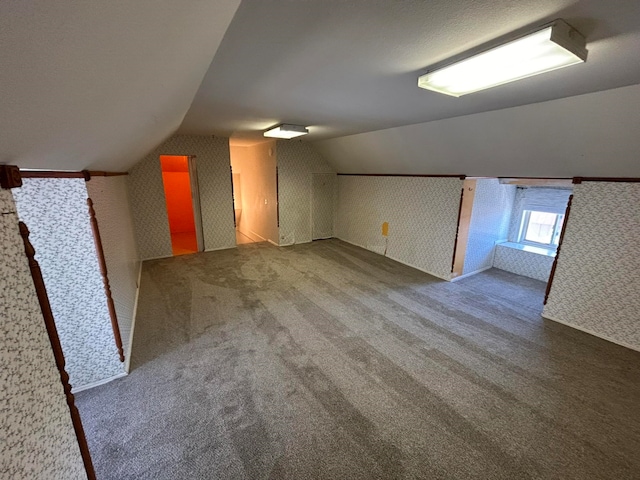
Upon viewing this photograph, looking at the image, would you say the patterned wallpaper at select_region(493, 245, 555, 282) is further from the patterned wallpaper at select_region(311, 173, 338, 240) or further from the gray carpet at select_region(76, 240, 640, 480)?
the patterned wallpaper at select_region(311, 173, 338, 240)

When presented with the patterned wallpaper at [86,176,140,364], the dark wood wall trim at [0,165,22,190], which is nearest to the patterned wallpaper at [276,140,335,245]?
the patterned wallpaper at [86,176,140,364]

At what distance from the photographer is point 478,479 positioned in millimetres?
1481

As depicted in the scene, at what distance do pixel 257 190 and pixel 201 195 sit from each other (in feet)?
5.32

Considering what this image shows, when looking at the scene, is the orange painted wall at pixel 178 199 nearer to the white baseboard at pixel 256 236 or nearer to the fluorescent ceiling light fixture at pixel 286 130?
the white baseboard at pixel 256 236

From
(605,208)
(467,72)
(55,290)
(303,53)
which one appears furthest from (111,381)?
(605,208)

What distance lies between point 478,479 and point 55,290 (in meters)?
2.92

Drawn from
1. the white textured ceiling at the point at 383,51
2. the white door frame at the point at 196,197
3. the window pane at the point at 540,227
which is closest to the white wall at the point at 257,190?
the white door frame at the point at 196,197

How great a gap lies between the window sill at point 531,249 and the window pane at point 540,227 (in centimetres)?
21

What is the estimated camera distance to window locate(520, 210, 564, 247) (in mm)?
4621

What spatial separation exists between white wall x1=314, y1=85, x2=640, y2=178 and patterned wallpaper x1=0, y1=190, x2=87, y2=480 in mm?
Result: 2916

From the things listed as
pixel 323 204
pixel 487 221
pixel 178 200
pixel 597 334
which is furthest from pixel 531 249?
pixel 178 200

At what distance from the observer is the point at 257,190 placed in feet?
21.5

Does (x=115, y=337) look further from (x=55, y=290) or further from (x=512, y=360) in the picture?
(x=512, y=360)

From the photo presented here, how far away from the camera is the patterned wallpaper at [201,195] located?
4.70 meters
